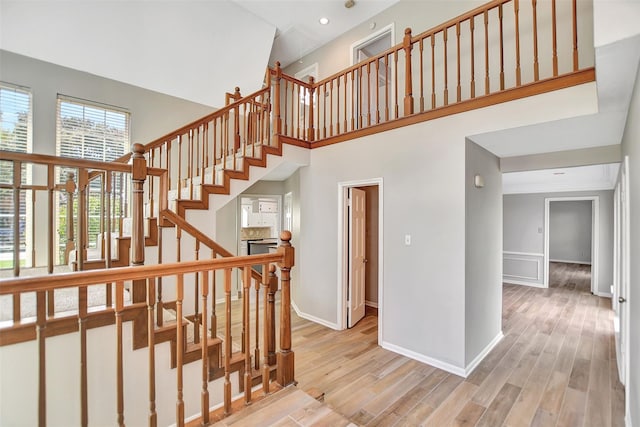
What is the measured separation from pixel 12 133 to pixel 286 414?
14.1ft

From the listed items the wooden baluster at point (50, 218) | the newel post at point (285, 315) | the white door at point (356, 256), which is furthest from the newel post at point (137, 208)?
the white door at point (356, 256)

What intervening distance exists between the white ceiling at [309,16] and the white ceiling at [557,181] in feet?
12.2

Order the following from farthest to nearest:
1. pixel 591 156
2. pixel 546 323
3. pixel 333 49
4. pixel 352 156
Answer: pixel 333 49
pixel 546 323
pixel 352 156
pixel 591 156

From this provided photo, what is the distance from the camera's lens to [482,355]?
3.26 meters

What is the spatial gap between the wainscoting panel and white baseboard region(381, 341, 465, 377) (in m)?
5.10

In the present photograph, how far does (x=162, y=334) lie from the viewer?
2.08 m

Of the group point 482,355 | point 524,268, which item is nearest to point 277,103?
point 482,355

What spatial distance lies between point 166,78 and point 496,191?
4984 mm

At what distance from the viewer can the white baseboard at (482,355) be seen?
9.67 ft

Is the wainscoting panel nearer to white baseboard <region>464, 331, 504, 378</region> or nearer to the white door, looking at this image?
white baseboard <region>464, 331, 504, 378</region>

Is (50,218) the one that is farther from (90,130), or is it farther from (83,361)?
(90,130)

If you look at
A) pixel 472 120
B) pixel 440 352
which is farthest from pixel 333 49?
pixel 440 352

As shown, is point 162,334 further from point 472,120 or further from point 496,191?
point 496,191

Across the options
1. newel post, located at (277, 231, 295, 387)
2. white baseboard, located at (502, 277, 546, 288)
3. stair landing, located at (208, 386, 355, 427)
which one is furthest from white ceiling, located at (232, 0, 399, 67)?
white baseboard, located at (502, 277, 546, 288)
